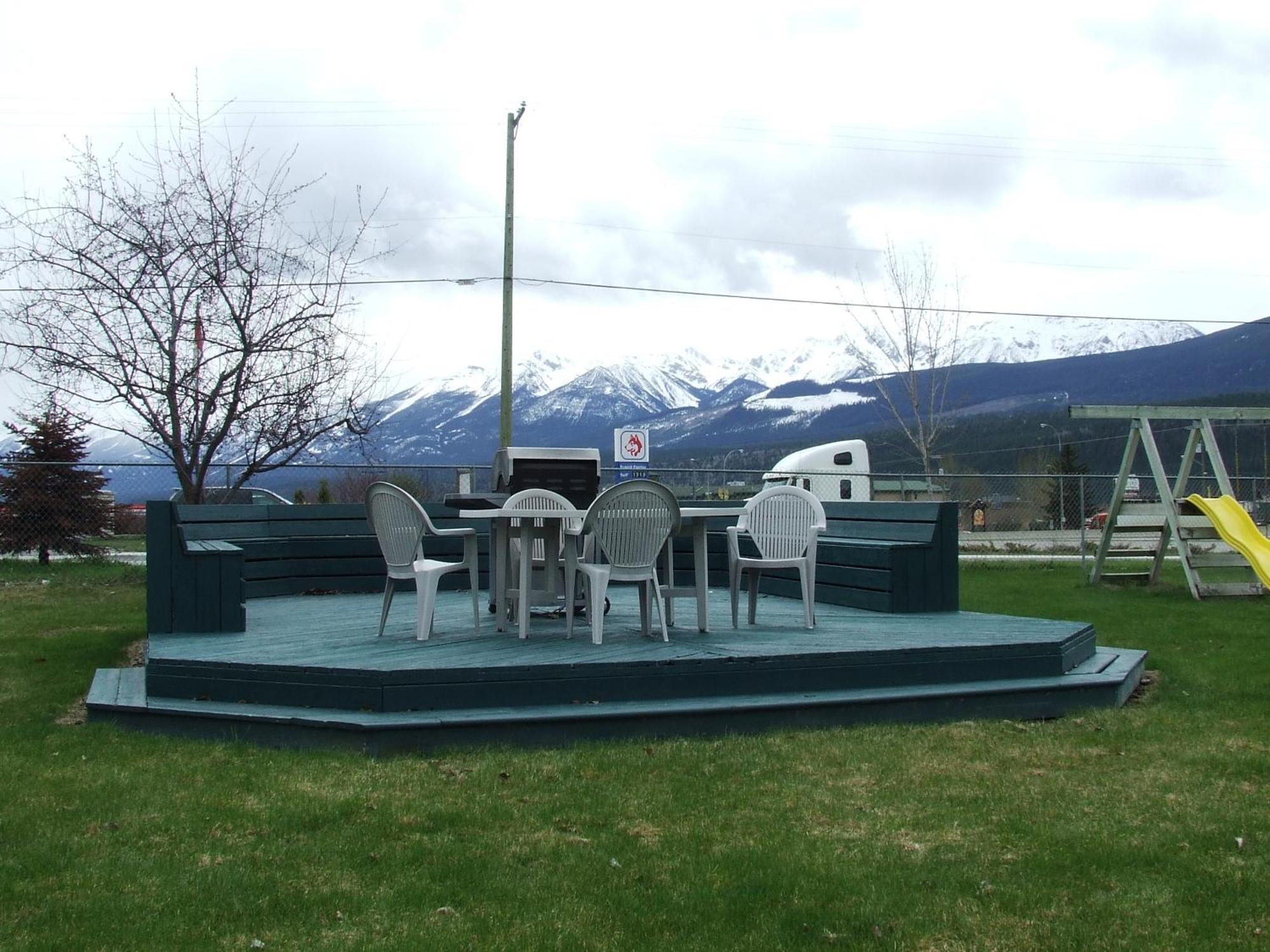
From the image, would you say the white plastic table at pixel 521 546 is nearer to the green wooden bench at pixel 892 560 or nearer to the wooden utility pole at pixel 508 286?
the green wooden bench at pixel 892 560

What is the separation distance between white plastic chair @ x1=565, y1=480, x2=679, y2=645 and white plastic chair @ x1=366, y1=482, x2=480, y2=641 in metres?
0.85

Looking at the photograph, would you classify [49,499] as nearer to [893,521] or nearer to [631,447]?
[631,447]

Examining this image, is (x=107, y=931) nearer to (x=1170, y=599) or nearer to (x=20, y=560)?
(x=1170, y=599)

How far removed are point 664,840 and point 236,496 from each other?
11225mm

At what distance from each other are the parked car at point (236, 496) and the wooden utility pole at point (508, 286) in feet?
17.0

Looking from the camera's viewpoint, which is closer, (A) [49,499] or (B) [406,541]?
(B) [406,541]

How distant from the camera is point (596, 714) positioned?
16.9 feet

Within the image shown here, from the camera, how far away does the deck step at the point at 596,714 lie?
16.4 feet

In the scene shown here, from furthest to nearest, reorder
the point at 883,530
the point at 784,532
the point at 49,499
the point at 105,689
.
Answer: the point at 49,499
the point at 883,530
the point at 784,532
the point at 105,689

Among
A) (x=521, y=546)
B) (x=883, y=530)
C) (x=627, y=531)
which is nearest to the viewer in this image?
(x=627, y=531)

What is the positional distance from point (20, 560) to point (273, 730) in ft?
38.4

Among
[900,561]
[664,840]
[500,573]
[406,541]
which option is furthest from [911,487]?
[664,840]

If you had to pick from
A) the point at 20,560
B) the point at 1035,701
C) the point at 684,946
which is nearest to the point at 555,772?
the point at 684,946

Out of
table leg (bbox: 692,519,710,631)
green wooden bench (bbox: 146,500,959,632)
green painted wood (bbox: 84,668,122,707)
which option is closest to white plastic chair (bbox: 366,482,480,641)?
green wooden bench (bbox: 146,500,959,632)
